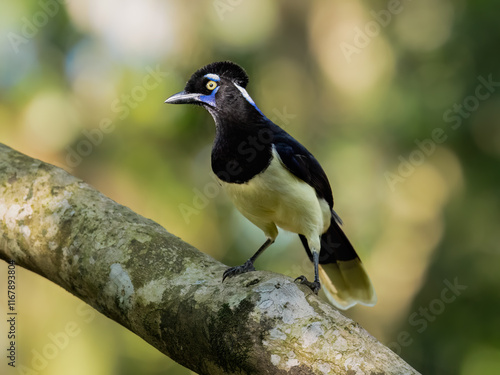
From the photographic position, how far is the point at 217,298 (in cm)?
226

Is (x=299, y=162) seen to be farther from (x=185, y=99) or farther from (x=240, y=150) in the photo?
(x=185, y=99)

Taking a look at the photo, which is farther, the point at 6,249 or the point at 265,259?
the point at 265,259

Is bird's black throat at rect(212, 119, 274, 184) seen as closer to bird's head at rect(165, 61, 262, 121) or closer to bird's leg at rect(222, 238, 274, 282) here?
bird's head at rect(165, 61, 262, 121)

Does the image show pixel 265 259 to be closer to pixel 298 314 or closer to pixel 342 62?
pixel 342 62

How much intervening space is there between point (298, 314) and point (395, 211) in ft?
23.6

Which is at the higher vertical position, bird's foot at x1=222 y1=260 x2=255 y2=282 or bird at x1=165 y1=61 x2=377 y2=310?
bird at x1=165 y1=61 x2=377 y2=310

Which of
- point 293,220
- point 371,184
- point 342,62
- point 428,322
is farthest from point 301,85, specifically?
point 293,220

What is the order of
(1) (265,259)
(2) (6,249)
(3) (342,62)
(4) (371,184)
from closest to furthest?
1. (2) (6,249)
2. (1) (265,259)
3. (4) (371,184)
4. (3) (342,62)

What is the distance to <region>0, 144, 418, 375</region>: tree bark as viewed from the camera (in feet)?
6.63

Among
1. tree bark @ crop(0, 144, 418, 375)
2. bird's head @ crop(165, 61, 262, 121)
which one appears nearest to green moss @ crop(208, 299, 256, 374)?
tree bark @ crop(0, 144, 418, 375)

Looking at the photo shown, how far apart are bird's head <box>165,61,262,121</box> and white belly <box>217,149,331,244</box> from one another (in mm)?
496

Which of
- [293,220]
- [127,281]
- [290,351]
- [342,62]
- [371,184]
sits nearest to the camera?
[290,351]

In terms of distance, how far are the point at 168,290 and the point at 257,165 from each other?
143 cm

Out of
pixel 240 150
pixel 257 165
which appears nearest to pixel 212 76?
pixel 240 150
